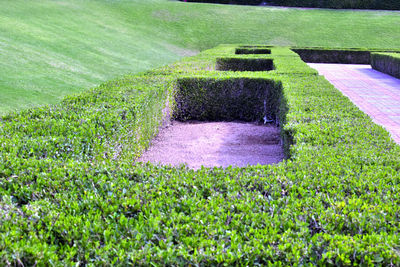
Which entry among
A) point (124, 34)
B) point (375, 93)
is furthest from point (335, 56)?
point (124, 34)

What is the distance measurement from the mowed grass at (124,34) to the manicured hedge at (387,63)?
9115 millimetres

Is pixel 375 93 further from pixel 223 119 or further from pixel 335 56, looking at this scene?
pixel 335 56

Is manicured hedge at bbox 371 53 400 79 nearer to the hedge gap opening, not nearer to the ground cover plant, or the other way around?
the hedge gap opening

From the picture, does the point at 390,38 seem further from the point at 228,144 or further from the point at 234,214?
the point at 234,214

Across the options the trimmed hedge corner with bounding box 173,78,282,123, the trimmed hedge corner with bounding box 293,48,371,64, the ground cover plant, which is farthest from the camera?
the trimmed hedge corner with bounding box 293,48,371,64

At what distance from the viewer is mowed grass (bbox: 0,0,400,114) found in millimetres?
13445

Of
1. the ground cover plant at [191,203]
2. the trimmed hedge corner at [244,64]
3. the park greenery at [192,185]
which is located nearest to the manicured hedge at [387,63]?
the trimmed hedge corner at [244,64]

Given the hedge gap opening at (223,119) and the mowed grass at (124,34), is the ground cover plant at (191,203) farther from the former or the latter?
the mowed grass at (124,34)

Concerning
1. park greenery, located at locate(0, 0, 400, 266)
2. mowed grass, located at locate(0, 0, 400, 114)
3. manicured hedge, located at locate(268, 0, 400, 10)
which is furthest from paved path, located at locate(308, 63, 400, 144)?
manicured hedge, located at locate(268, 0, 400, 10)

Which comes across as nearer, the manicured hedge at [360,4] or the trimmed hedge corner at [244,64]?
the trimmed hedge corner at [244,64]

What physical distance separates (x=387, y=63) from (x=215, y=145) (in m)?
14.6

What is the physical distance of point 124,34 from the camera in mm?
25547

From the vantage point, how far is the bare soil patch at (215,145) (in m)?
6.92

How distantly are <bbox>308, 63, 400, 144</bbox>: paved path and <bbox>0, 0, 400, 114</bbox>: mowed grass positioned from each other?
9560mm
